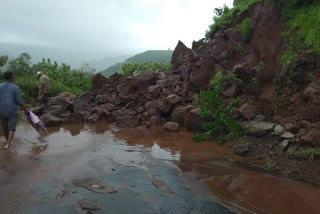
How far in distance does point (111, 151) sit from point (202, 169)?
2.60m

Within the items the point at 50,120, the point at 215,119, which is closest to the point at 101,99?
the point at 50,120

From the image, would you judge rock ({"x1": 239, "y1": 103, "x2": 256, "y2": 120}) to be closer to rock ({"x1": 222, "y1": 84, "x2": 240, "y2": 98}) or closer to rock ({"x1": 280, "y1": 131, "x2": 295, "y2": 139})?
rock ({"x1": 222, "y1": 84, "x2": 240, "y2": 98})

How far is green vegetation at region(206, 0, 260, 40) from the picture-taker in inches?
585

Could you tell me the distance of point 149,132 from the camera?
11.4 m

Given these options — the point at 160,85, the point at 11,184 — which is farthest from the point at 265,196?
the point at 160,85

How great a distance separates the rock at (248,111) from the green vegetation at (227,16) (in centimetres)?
600

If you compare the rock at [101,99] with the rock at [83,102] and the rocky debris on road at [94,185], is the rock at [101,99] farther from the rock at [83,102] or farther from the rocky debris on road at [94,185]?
the rocky debris on road at [94,185]

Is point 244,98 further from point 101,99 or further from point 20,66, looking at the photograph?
point 20,66

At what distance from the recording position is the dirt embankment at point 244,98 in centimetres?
810

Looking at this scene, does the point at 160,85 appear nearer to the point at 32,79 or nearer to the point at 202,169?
the point at 202,169

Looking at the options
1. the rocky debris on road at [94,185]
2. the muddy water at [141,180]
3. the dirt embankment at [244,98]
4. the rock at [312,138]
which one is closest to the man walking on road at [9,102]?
the muddy water at [141,180]

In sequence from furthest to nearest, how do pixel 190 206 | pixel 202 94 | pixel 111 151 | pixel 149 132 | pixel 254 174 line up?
pixel 149 132 < pixel 202 94 < pixel 111 151 < pixel 254 174 < pixel 190 206

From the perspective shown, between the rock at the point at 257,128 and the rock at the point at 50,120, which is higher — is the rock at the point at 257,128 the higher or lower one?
the higher one

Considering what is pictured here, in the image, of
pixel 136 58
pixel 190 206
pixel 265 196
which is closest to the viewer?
pixel 190 206
